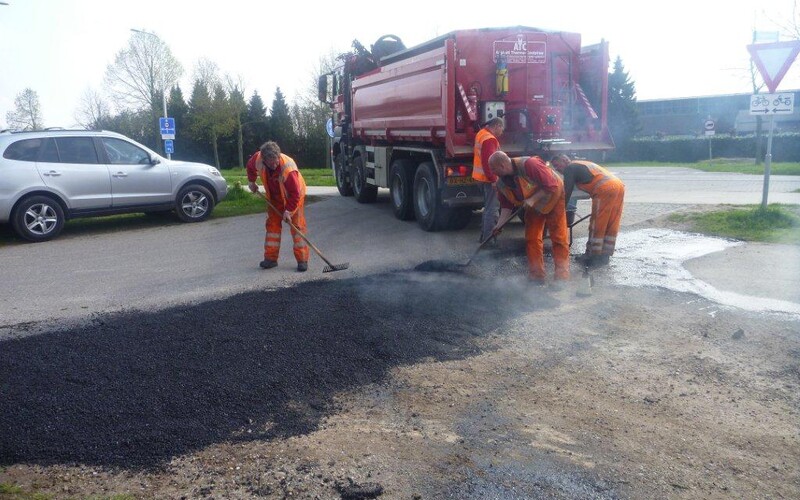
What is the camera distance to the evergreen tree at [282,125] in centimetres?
4475

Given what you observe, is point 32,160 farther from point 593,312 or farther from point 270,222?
point 593,312

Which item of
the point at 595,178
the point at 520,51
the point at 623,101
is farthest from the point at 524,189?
the point at 623,101

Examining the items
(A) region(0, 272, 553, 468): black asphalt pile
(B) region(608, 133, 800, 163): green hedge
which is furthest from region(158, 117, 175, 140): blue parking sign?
(B) region(608, 133, 800, 163): green hedge

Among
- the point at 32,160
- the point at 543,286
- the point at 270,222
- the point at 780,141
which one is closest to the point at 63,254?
the point at 32,160

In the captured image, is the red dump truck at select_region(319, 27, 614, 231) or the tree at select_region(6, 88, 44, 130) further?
the tree at select_region(6, 88, 44, 130)

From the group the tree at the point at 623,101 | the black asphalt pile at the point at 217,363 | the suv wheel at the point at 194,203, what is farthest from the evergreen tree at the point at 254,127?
the black asphalt pile at the point at 217,363

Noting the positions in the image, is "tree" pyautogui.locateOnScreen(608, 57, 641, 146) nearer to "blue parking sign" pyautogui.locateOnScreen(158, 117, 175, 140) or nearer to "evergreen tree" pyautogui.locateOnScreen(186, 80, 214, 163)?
"evergreen tree" pyautogui.locateOnScreen(186, 80, 214, 163)

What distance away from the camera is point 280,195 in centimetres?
814

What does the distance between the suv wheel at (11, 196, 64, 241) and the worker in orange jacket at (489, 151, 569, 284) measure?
744 centimetres

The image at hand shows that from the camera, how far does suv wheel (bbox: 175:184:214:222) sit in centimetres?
1218

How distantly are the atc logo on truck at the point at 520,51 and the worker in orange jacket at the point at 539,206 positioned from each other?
117 inches

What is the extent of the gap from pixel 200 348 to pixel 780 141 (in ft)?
125

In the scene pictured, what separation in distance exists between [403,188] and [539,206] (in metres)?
4.78

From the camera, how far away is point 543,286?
22.5ft
